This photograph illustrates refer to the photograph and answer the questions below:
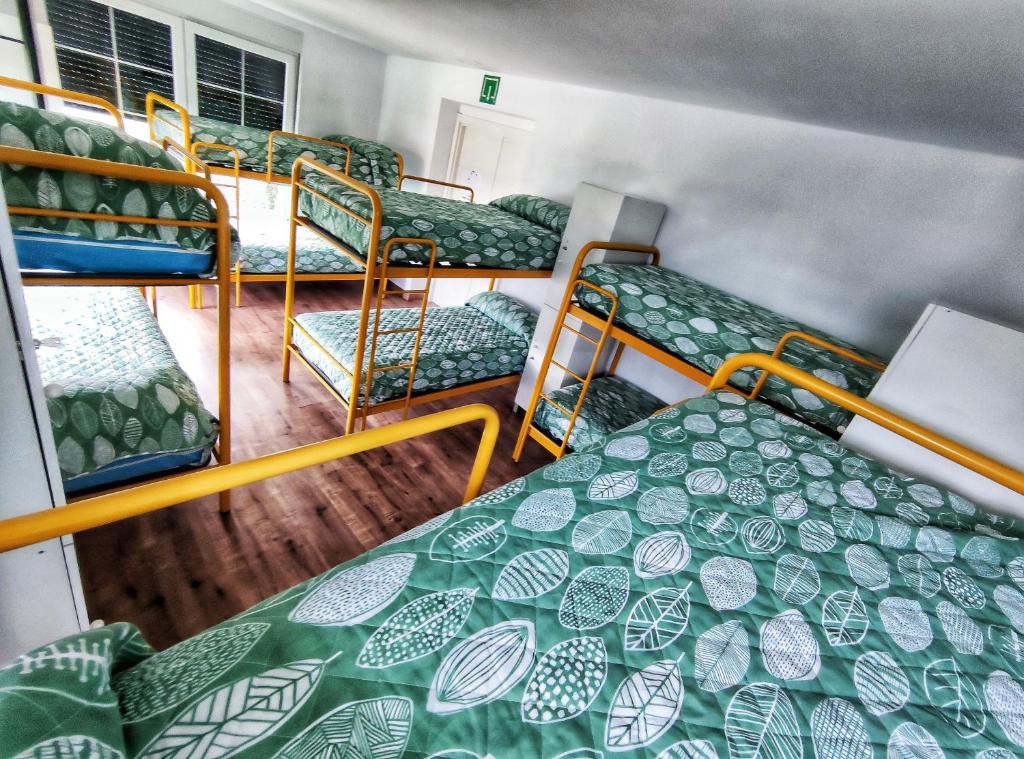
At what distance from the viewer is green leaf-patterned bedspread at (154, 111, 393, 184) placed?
14.0 ft

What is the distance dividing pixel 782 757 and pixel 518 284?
13.2 ft

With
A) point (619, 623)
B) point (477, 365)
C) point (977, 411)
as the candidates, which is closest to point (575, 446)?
point (477, 365)

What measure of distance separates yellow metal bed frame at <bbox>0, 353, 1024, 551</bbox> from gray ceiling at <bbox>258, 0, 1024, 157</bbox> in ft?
3.32

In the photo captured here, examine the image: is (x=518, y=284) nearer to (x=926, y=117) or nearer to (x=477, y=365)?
(x=477, y=365)

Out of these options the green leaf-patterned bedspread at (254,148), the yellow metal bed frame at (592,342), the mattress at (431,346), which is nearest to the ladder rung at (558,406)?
the yellow metal bed frame at (592,342)

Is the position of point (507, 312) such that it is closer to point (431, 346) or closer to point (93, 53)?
point (431, 346)

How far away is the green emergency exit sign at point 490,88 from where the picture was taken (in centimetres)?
433

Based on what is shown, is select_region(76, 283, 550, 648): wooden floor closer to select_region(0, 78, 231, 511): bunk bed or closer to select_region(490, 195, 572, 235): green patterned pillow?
select_region(0, 78, 231, 511): bunk bed

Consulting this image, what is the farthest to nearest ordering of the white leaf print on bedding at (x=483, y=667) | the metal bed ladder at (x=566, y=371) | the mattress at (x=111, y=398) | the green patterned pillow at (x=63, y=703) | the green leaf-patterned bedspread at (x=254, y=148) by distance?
1. the green leaf-patterned bedspread at (x=254, y=148)
2. the metal bed ladder at (x=566, y=371)
3. the mattress at (x=111, y=398)
4. the white leaf print on bedding at (x=483, y=667)
5. the green patterned pillow at (x=63, y=703)

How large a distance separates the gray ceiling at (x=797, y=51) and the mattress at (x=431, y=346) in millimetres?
1960

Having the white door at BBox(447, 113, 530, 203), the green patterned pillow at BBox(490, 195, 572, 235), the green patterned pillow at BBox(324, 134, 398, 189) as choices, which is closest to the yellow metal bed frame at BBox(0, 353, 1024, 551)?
the green patterned pillow at BBox(490, 195, 572, 235)

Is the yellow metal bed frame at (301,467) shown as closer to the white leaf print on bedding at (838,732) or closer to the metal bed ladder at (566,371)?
the white leaf print on bedding at (838,732)

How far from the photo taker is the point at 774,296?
2.92 meters

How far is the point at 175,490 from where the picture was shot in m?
0.74
